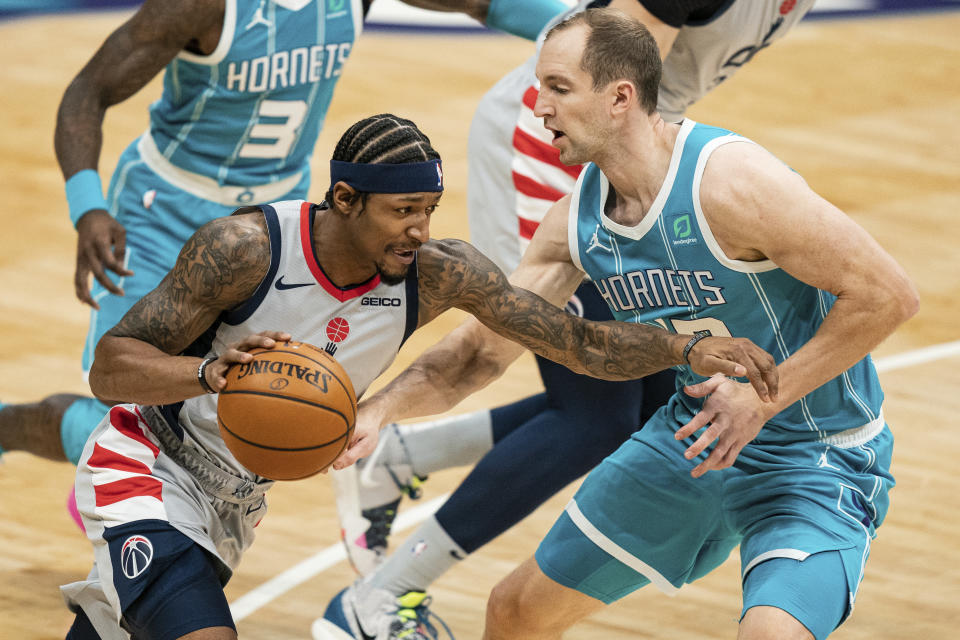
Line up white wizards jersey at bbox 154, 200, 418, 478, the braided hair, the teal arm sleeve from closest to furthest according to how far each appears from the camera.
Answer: the braided hair → white wizards jersey at bbox 154, 200, 418, 478 → the teal arm sleeve

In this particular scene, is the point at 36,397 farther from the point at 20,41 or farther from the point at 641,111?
the point at 20,41

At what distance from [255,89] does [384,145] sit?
1674 mm

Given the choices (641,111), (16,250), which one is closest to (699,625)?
(641,111)

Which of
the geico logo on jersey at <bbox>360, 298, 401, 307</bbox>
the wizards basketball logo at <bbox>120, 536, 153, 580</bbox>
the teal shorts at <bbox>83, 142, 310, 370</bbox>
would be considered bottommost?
the teal shorts at <bbox>83, 142, 310, 370</bbox>

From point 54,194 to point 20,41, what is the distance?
3424 millimetres

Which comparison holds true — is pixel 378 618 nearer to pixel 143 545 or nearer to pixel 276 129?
pixel 143 545

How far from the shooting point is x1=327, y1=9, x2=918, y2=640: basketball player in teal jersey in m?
3.60

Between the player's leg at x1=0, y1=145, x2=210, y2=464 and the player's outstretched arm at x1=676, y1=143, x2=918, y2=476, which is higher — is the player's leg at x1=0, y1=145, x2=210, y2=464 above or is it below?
below

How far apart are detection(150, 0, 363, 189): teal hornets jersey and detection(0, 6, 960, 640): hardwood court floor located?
1.54m

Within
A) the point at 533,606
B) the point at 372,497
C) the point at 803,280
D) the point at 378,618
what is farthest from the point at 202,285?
the point at 372,497

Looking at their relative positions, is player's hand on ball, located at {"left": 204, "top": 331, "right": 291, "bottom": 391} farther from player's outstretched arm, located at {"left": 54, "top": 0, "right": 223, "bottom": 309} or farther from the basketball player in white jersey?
player's outstretched arm, located at {"left": 54, "top": 0, "right": 223, "bottom": 309}

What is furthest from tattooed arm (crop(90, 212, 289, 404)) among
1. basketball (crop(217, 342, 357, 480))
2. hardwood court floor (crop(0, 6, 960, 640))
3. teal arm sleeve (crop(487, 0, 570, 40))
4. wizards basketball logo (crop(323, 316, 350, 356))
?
teal arm sleeve (crop(487, 0, 570, 40))

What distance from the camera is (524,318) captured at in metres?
3.99

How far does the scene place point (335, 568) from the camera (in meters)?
5.67
